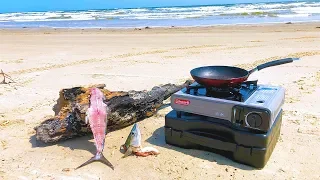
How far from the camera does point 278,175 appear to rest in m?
3.55

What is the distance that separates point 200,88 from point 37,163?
2.20m

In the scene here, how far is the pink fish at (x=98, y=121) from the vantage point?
385 centimetres

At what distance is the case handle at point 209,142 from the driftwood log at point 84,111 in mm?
1092

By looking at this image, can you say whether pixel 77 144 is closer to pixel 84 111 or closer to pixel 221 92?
pixel 84 111

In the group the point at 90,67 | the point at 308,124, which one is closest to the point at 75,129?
the point at 308,124

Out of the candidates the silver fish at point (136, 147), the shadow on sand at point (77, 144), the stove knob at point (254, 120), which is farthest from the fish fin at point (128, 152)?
the stove knob at point (254, 120)

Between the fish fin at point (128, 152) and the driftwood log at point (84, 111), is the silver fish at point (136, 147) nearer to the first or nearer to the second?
the fish fin at point (128, 152)

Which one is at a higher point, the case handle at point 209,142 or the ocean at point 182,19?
the case handle at point 209,142

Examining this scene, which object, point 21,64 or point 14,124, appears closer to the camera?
point 14,124

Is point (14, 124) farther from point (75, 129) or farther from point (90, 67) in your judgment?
point (90, 67)

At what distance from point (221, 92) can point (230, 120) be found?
377mm

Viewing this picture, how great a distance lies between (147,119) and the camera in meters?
5.16

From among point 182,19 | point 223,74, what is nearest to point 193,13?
point 182,19

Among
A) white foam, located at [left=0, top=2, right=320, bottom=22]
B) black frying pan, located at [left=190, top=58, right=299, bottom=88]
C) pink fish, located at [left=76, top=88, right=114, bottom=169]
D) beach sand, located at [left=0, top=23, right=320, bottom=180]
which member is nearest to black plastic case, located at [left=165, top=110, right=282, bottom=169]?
beach sand, located at [left=0, top=23, right=320, bottom=180]
